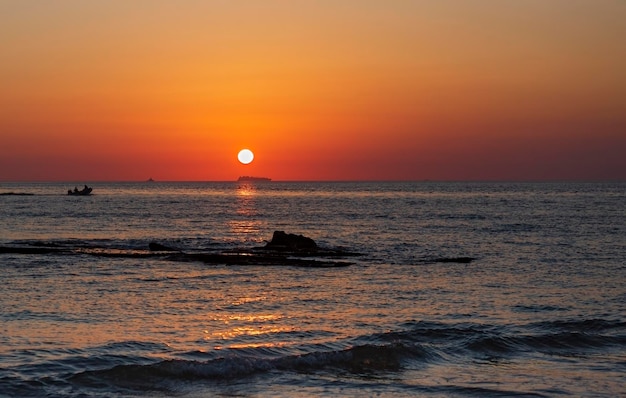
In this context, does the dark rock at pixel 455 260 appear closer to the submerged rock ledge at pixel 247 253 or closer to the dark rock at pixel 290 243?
the submerged rock ledge at pixel 247 253

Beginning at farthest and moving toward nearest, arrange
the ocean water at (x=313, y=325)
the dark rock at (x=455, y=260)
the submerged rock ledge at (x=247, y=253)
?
the dark rock at (x=455, y=260) → the submerged rock ledge at (x=247, y=253) → the ocean water at (x=313, y=325)

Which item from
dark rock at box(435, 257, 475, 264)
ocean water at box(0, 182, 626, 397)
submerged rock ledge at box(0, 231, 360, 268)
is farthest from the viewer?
dark rock at box(435, 257, 475, 264)

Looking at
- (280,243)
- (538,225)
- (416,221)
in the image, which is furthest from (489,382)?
(416,221)

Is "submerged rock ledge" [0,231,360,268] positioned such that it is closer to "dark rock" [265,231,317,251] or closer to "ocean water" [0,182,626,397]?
"dark rock" [265,231,317,251]

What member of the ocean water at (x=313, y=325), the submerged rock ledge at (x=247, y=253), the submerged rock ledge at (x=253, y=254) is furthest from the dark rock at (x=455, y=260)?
the submerged rock ledge at (x=247, y=253)

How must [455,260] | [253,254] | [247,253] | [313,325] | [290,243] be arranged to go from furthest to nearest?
[290,243]
[247,253]
[253,254]
[455,260]
[313,325]

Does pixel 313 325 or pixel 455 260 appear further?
pixel 455 260

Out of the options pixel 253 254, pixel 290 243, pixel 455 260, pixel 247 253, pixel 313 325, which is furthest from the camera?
pixel 290 243

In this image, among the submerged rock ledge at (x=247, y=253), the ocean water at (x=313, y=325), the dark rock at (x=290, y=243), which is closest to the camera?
the ocean water at (x=313, y=325)

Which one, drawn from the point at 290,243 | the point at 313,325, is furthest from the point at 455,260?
the point at 313,325

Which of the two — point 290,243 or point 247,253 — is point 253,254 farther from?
point 290,243

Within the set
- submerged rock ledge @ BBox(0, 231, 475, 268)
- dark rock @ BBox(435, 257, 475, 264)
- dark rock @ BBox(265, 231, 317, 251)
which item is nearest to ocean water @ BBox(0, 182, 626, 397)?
dark rock @ BBox(435, 257, 475, 264)

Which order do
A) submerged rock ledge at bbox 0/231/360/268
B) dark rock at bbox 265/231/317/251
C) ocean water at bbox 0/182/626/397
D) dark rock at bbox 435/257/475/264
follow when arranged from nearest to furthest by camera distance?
ocean water at bbox 0/182/626/397, submerged rock ledge at bbox 0/231/360/268, dark rock at bbox 435/257/475/264, dark rock at bbox 265/231/317/251

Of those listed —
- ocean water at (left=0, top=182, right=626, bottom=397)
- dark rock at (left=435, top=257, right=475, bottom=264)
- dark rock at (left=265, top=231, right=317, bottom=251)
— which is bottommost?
ocean water at (left=0, top=182, right=626, bottom=397)
